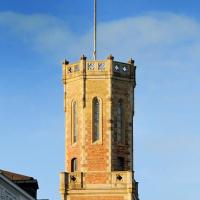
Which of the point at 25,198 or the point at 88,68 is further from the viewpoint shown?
the point at 88,68

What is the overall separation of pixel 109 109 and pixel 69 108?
421 cm

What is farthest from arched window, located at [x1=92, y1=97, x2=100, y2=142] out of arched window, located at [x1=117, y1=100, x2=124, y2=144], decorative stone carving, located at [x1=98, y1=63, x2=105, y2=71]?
decorative stone carving, located at [x1=98, y1=63, x2=105, y2=71]

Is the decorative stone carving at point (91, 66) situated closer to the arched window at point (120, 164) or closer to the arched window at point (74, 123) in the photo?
the arched window at point (74, 123)

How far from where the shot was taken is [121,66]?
4537 inches

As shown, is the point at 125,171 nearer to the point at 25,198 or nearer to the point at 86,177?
the point at 86,177

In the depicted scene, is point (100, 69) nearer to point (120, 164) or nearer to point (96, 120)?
point (96, 120)

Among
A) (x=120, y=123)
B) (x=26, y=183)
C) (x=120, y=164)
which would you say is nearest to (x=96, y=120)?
(x=120, y=123)

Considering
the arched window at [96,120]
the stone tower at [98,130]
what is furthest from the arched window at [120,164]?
the arched window at [96,120]

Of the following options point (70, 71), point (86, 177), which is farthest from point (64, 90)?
point (86, 177)

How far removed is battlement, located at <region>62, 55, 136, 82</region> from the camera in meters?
114

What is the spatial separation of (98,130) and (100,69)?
5.83 meters

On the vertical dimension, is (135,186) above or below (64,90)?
below

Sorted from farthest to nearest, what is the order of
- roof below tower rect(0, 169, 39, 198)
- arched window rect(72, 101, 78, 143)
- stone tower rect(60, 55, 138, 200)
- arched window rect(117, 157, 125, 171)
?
arched window rect(72, 101, 78, 143) < arched window rect(117, 157, 125, 171) < stone tower rect(60, 55, 138, 200) < roof below tower rect(0, 169, 39, 198)

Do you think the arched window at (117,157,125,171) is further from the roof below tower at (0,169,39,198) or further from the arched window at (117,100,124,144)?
the roof below tower at (0,169,39,198)
